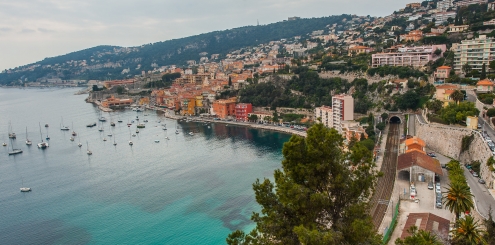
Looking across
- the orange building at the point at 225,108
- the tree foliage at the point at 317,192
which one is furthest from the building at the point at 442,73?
the tree foliage at the point at 317,192

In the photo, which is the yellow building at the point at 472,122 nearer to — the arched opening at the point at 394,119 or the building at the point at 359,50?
the arched opening at the point at 394,119

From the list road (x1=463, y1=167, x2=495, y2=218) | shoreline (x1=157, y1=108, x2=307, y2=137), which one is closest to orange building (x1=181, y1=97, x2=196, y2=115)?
shoreline (x1=157, y1=108, x2=307, y2=137)

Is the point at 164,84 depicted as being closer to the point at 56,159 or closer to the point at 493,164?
the point at 56,159

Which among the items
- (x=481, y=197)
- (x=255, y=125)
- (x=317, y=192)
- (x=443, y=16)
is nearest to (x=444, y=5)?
(x=443, y=16)

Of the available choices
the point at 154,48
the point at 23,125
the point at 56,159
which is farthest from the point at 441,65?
the point at 154,48

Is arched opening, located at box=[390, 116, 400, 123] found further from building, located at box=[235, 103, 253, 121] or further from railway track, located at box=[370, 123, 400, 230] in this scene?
building, located at box=[235, 103, 253, 121]
